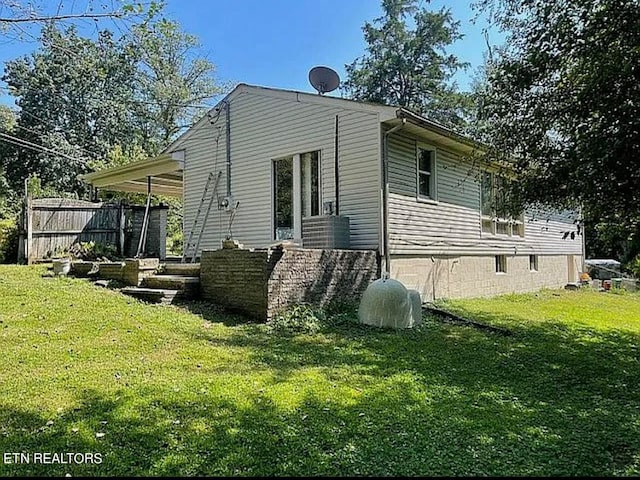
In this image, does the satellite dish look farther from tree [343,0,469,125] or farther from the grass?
tree [343,0,469,125]

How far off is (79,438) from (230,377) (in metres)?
1.69

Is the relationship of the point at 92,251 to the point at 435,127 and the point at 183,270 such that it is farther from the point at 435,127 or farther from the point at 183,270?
the point at 435,127

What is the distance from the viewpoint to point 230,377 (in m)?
4.74

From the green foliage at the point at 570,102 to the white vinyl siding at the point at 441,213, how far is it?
1.64 m

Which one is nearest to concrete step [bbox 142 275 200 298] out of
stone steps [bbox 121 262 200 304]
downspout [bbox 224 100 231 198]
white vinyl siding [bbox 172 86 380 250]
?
stone steps [bbox 121 262 200 304]

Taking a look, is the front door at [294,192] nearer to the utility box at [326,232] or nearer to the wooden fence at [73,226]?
the utility box at [326,232]

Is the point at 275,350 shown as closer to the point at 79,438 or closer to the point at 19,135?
the point at 79,438

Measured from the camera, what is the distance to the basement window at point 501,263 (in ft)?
45.6

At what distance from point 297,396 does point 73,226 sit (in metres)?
10.9

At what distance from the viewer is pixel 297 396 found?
428cm

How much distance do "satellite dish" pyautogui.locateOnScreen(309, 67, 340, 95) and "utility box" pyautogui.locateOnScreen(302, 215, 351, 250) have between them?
138 inches

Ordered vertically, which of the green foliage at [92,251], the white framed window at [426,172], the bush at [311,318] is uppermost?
the white framed window at [426,172]

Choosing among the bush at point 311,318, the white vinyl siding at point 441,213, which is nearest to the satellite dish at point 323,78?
the white vinyl siding at point 441,213

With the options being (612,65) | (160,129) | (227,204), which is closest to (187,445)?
(612,65)
